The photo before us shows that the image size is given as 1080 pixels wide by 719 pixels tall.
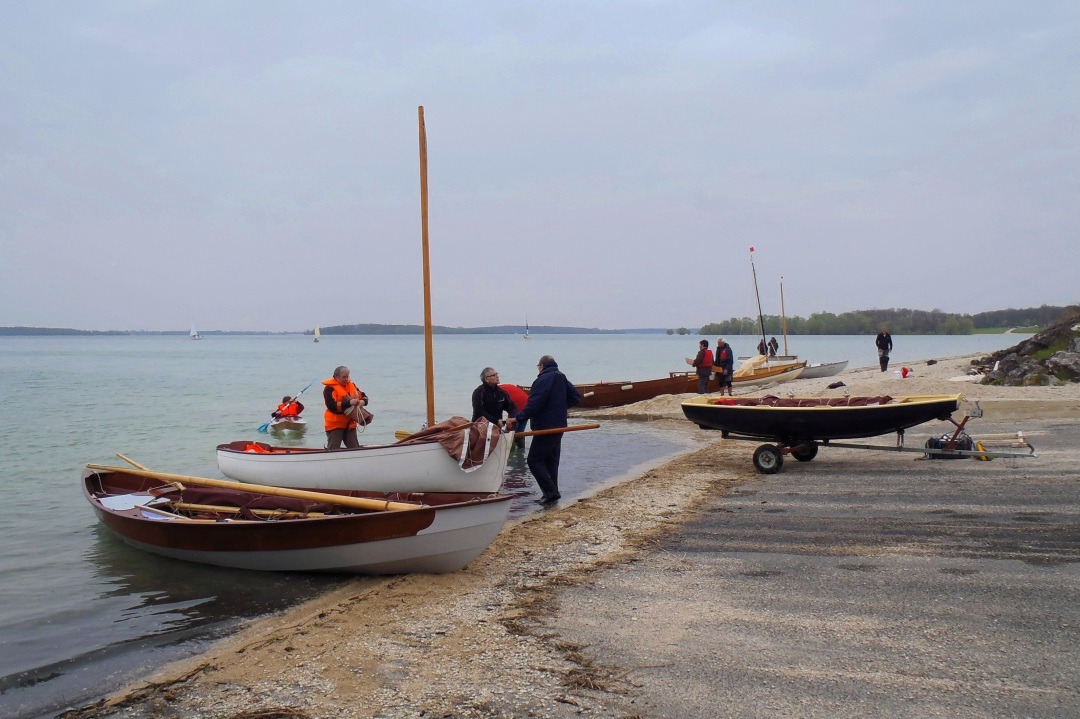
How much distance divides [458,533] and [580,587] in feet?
3.69

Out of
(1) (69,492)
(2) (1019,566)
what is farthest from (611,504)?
(1) (69,492)

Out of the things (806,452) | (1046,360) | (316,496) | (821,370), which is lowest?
(806,452)

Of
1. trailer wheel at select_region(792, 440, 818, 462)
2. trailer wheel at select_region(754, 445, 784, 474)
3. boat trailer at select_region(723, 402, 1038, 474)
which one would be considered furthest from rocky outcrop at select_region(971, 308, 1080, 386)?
trailer wheel at select_region(754, 445, 784, 474)

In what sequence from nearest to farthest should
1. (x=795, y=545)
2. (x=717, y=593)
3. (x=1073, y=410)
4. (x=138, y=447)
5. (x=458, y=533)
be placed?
1. (x=717, y=593)
2. (x=458, y=533)
3. (x=795, y=545)
4. (x=1073, y=410)
5. (x=138, y=447)

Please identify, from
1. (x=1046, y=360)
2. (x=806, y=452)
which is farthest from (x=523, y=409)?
(x=1046, y=360)

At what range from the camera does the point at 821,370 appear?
33688 mm

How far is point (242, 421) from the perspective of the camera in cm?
2608

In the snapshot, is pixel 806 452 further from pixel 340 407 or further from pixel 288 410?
pixel 288 410

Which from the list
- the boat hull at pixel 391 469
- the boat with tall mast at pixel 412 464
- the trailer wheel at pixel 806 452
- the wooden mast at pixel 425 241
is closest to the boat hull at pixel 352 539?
the boat with tall mast at pixel 412 464

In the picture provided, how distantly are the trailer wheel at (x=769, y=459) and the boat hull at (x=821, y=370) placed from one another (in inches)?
843

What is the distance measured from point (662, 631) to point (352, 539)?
2.89 meters

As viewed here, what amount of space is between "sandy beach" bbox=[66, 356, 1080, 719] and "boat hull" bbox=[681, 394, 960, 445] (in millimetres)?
1561

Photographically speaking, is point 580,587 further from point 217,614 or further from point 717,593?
point 217,614

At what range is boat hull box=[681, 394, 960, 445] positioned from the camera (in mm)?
10219
